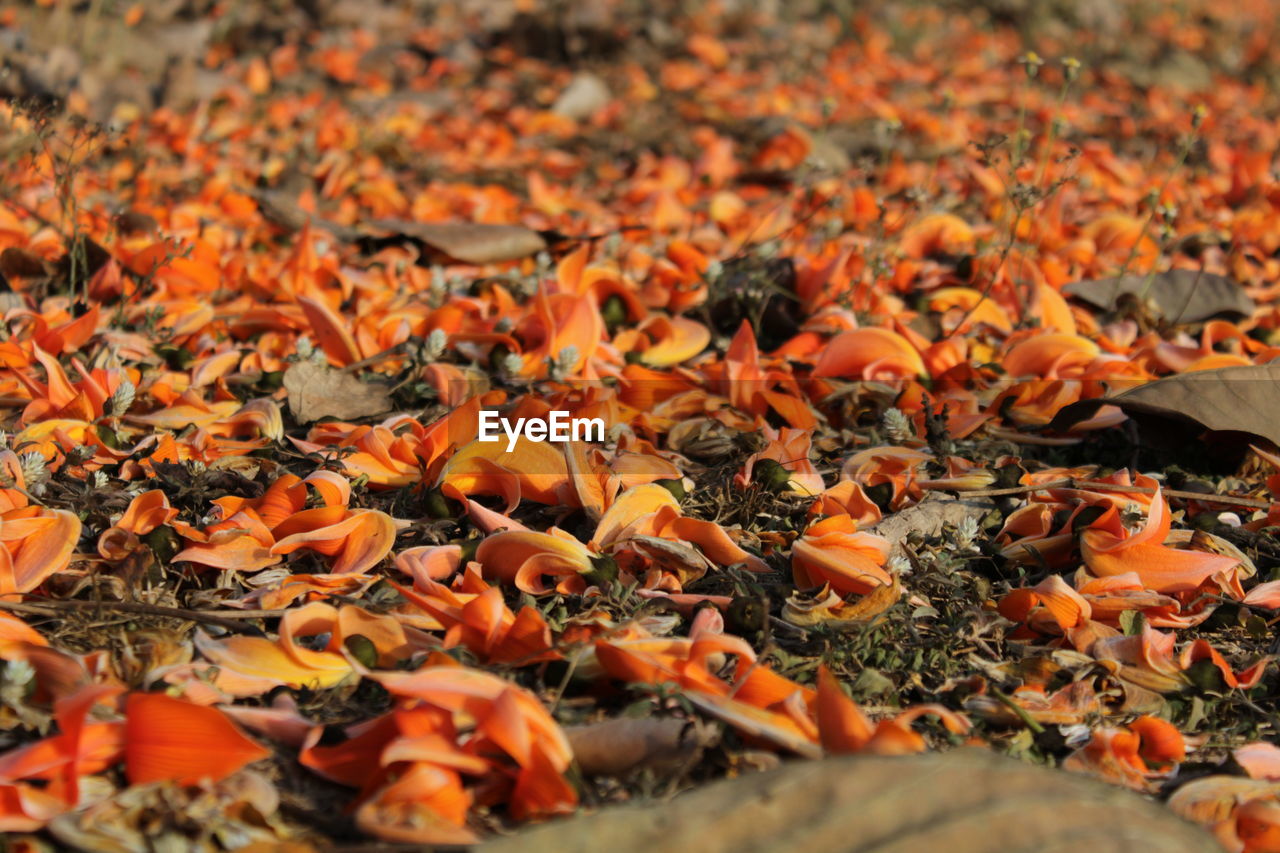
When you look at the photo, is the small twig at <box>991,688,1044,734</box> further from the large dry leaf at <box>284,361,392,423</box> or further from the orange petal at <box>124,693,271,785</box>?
the large dry leaf at <box>284,361,392,423</box>

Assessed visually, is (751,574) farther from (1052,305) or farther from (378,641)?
(1052,305)

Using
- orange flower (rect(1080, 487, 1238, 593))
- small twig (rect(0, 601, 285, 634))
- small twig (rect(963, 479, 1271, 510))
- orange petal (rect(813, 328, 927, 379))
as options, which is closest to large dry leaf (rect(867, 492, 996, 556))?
small twig (rect(963, 479, 1271, 510))

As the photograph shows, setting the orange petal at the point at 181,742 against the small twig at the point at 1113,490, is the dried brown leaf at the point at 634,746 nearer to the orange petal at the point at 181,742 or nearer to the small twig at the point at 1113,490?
the orange petal at the point at 181,742

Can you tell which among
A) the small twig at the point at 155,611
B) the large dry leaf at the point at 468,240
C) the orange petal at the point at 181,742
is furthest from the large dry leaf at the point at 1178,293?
the orange petal at the point at 181,742

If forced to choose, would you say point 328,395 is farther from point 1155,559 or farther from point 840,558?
point 1155,559

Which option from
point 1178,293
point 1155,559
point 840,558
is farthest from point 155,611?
point 1178,293

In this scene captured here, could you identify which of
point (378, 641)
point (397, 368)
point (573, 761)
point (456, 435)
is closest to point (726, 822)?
point (573, 761)
